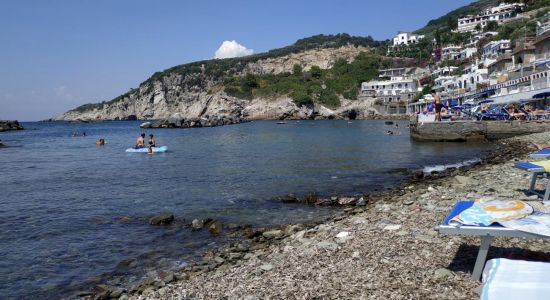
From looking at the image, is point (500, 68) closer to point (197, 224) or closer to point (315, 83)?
point (315, 83)

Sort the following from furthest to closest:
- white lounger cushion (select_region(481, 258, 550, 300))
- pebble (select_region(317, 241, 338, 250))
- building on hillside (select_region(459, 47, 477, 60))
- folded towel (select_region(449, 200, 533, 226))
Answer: building on hillside (select_region(459, 47, 477, 60)) < pebble (select_region(317, 241, 338, 250)) < folded towel (select_region(449, 200, 533, 226)) < white lounger cushion (select_region(481, 258, 550, 300))

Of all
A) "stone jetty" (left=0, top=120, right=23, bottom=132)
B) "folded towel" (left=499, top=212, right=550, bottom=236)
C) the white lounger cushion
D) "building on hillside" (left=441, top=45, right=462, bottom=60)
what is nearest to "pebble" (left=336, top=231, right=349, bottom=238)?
"folded towel" (left=499, top=212, right=550, bottom=236)

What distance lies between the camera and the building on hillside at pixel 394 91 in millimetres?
116062

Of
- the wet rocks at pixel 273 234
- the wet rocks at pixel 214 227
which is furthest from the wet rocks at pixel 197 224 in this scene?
the wet rocks at pixel 273 234

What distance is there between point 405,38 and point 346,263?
19714 cm

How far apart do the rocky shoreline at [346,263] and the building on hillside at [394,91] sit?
10876 cm

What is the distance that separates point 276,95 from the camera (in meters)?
132

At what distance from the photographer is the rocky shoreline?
6238mm

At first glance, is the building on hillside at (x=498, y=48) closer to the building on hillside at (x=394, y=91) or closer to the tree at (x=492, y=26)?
the building on hillside at (x=394, y=91)

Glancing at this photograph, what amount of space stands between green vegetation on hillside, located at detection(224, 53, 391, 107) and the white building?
34683mm

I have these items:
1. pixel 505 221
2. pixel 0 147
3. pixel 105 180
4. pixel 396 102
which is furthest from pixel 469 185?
pixel 396 102

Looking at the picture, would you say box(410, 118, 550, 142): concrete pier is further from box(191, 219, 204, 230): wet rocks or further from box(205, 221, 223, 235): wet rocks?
box(191, 219, 204, 230): wet rocks

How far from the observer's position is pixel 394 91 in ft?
405

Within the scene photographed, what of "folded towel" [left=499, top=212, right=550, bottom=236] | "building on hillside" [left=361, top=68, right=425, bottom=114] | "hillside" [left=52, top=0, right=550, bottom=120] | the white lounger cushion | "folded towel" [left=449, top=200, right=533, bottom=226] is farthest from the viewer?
"hillside" [left=52, top=0, right=550, bottom=120]
